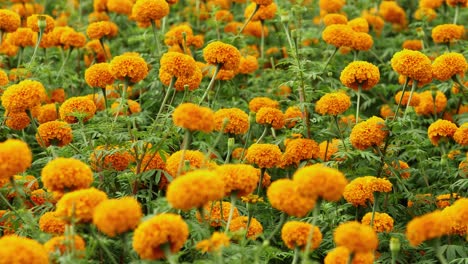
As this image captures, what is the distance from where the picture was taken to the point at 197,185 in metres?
2.82

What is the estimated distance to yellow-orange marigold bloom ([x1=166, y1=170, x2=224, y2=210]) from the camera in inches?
110

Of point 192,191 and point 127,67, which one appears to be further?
point 127,67

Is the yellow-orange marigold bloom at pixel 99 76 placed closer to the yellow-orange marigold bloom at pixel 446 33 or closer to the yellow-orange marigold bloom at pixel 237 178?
the yellow-orange marigold bloom at pixel 237 178

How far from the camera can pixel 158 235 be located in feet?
9.18

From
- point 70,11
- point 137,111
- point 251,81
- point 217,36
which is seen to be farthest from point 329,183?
point 70,11

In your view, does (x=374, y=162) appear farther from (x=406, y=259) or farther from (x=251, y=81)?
(x=251, y=81)

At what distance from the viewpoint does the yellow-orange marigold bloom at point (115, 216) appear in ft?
9.18

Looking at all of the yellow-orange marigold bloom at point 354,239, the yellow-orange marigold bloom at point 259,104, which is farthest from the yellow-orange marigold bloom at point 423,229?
the yellow-orange marigold bloom at point 259,104

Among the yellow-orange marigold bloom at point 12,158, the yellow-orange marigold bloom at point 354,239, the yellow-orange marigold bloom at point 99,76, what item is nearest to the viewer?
the yellow-orange marigold bloom at point 354,239

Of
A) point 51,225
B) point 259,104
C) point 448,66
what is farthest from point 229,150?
point 448,66

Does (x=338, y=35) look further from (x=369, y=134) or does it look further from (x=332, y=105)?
(x=369, y=134)

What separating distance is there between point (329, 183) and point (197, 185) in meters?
0.51

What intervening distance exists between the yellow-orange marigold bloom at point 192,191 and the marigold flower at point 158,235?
74mm

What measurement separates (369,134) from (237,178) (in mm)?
1349
